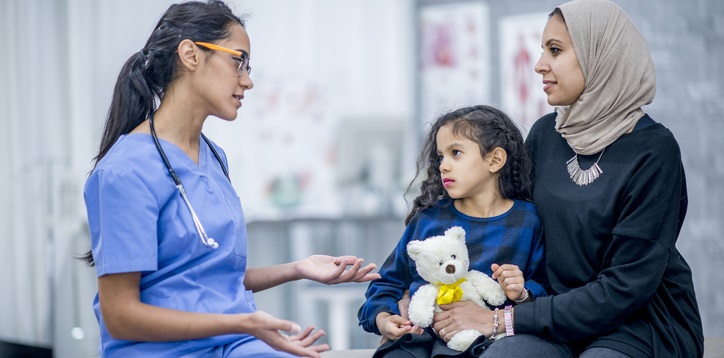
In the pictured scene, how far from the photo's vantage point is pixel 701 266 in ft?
16.1

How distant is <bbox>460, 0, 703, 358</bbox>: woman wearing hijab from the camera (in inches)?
82.0

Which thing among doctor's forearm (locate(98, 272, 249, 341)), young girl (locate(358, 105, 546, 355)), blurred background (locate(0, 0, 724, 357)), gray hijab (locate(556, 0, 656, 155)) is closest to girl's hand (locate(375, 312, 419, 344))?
young girl (locate(358, 105, 546, 355))

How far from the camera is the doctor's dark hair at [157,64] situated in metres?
2.02

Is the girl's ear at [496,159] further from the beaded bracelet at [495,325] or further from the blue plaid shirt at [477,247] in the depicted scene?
the beaded bracelet at [495,325]

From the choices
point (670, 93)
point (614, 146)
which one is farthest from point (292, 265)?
point (670, 93)

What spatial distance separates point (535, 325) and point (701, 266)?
10.4ft

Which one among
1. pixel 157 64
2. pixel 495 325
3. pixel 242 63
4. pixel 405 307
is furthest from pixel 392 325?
pixel 157 64

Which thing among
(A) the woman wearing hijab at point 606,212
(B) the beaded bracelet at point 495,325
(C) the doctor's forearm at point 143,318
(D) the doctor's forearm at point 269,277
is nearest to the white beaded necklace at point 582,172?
(A) the woman wearing hijab at point 606,212

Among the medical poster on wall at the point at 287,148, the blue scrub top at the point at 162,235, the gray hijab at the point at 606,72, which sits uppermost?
the gray hijab at the point at 606,72

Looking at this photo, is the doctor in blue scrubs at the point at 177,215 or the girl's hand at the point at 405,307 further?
the girl's hand at the point at 405,307

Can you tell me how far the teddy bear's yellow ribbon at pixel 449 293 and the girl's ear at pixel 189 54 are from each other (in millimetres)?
847

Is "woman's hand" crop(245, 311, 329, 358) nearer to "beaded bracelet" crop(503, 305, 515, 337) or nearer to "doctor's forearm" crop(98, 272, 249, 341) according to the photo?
"doctor's forearm" crop(98, 272, 249, 341)

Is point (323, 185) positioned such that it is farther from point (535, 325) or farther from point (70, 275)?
point (535, 325)

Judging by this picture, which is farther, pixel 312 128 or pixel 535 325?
pixel 312 128
